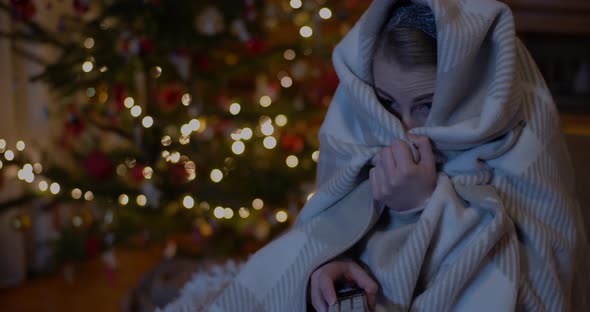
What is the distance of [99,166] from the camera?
1744 mm

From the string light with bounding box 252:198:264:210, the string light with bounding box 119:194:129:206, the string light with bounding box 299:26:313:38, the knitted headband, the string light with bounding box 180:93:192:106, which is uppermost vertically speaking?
the knitted headband

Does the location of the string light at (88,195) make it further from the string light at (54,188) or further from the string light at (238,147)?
→ the string light at (238,147)

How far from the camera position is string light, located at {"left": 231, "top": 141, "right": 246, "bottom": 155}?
1.78 meters

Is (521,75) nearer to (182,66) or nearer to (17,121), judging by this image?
(182,66)

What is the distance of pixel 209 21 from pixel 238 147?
40cm

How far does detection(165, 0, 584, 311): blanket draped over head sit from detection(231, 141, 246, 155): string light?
1.07 metres

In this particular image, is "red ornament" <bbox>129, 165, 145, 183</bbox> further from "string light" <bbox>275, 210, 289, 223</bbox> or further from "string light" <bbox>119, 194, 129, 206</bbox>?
"string light" <bbox>275, 210, 289, 223</bbox>

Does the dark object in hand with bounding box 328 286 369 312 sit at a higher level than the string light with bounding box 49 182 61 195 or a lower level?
higher

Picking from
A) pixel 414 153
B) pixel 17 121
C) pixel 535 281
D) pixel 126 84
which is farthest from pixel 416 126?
pixel 17 121

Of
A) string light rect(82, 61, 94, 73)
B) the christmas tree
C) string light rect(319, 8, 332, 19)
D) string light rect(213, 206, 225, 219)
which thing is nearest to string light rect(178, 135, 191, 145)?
the christmas tree

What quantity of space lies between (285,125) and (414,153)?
125 centimetres

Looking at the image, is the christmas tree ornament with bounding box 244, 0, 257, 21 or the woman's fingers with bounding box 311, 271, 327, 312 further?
the christmas tree ornament with bounding box 244, 0, 257, 21

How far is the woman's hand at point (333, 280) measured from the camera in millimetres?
620

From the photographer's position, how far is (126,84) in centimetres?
177
